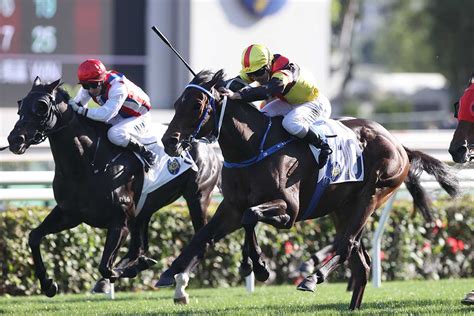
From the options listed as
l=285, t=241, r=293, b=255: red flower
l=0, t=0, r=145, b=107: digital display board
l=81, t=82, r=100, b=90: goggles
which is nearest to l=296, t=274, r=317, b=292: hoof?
l=81, t=82, r=100, b=90: goggles

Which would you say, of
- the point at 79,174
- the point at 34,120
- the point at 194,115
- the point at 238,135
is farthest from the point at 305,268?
the point at 34,120

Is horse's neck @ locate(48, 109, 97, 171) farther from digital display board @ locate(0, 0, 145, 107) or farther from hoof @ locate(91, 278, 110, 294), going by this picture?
digital display board @ locate(0, 0, 145, 107)

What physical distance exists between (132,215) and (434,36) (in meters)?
27.3

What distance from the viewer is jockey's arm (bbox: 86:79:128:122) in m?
7.86

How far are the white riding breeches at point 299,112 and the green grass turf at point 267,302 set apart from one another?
43.6 inches

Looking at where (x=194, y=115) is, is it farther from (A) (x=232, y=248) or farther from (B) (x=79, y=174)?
(A) (x=232, y=248)

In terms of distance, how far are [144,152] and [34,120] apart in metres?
0.90

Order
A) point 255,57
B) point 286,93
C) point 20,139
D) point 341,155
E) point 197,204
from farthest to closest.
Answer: point 197,204, point 341,155, point 286,93, point 20,139, point 255,57

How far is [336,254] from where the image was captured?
742cm

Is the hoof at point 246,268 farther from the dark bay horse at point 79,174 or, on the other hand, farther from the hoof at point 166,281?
the dark bay horse at point 79,174

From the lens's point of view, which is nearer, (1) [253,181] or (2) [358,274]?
(1) [253,181]

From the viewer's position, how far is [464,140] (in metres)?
7.28

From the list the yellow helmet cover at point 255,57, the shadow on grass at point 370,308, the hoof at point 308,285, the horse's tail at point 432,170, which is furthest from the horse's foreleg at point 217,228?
the horse's tail at point 432,170

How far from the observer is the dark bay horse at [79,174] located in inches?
297
